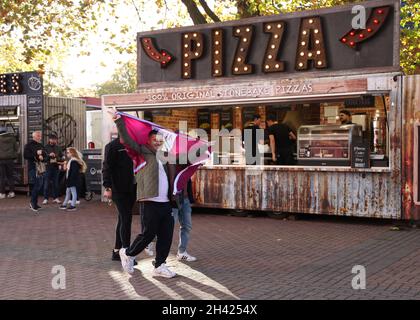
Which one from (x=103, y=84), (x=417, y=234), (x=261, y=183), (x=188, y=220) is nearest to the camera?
(x=188, y=220)

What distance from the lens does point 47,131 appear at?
17.4m

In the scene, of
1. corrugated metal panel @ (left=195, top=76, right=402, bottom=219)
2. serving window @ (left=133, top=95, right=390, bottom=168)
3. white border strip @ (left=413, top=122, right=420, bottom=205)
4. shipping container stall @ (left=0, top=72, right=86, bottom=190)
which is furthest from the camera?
shipping container stall @ (left=0, top=72, right=86, bottom=190)

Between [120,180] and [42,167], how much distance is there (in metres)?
7.33

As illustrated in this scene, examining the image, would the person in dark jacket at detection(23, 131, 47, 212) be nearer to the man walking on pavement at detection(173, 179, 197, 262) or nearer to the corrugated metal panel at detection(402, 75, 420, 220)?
the man walking on pavement at detection(173, 179, 197, 262)

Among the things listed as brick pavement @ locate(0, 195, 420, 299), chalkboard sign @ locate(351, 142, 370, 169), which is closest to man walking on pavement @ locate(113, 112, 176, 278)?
brick pavement @ locate(0, 195, 420, 299)

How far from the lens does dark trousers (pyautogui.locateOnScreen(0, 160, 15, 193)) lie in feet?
54.3

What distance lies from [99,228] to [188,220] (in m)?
3.50

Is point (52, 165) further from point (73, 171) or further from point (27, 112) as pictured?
point (27, 112)

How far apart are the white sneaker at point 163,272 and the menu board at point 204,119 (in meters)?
9.13

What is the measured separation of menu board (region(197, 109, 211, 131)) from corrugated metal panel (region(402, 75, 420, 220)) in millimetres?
6377

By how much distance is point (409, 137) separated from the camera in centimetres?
1037

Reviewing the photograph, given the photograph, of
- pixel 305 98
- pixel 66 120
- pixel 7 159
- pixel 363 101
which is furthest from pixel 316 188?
pixel 66 120
